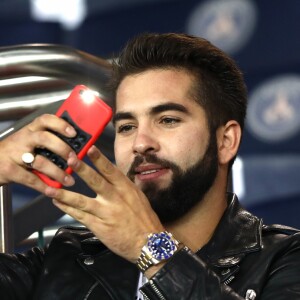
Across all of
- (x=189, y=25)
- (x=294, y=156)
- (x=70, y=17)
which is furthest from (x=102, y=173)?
(x=70, y=17)

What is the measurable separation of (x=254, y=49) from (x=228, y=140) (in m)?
2.99

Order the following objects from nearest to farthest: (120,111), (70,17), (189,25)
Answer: (120,111) < (189,25) < (70,17)

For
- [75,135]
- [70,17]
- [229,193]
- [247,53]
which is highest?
[70,17]

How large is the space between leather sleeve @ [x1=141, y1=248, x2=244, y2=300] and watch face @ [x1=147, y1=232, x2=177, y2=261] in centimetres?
1

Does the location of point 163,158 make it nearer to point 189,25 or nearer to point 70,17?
point 189,25

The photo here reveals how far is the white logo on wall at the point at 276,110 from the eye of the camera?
4352 millimetres

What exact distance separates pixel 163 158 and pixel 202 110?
0.16 metres

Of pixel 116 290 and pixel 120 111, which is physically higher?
pixel 120 111

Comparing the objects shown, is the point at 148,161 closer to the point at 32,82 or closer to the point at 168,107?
the point at 168,107

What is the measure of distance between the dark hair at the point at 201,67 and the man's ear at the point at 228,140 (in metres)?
0.01

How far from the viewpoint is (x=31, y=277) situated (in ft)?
5.19

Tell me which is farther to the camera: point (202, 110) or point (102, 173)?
point (202, 110)

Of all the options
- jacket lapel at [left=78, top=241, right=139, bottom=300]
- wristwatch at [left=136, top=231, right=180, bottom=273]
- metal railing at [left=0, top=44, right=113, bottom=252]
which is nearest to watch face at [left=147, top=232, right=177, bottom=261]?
wristwatch at [left=136, top=231, right=180, bottom=273]

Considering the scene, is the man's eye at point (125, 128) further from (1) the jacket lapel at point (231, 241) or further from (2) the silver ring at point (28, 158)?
(2) the silver ring at point (28, 158)
